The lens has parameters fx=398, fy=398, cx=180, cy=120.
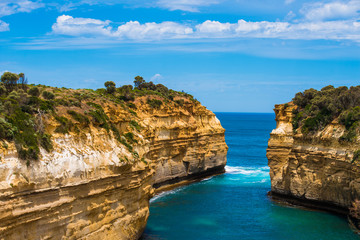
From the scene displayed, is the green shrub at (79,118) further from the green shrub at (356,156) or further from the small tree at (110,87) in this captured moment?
the small tree at (110,87)

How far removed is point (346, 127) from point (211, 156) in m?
26.2

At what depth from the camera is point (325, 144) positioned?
36.7 meters

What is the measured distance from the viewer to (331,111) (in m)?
39.0

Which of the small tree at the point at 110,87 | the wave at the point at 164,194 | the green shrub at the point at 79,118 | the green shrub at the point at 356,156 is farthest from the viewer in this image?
the small tree at the point at 110,87

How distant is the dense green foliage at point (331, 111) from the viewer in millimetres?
35531

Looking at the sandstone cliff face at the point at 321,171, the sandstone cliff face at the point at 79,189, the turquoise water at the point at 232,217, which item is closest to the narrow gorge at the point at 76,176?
the sandstone cliff face at the point at 79,189

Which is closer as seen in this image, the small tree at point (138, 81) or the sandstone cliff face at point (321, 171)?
the sandstone cliff face at point (321, 171)

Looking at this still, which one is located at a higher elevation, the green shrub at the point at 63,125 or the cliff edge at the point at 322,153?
the green shrub at the point at 63,125

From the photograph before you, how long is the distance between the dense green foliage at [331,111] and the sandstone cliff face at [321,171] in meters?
0.95

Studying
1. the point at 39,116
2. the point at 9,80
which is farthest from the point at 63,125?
the point at 9,80

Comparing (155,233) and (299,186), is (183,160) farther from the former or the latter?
(155,233)

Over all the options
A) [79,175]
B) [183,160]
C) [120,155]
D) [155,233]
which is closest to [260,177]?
[183,160]

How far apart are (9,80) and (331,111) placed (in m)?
29.1

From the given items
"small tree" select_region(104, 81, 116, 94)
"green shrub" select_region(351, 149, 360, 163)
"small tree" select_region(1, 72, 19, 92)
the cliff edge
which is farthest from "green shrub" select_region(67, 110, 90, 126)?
"small tree" select_region(104, 81, 116, 94)
